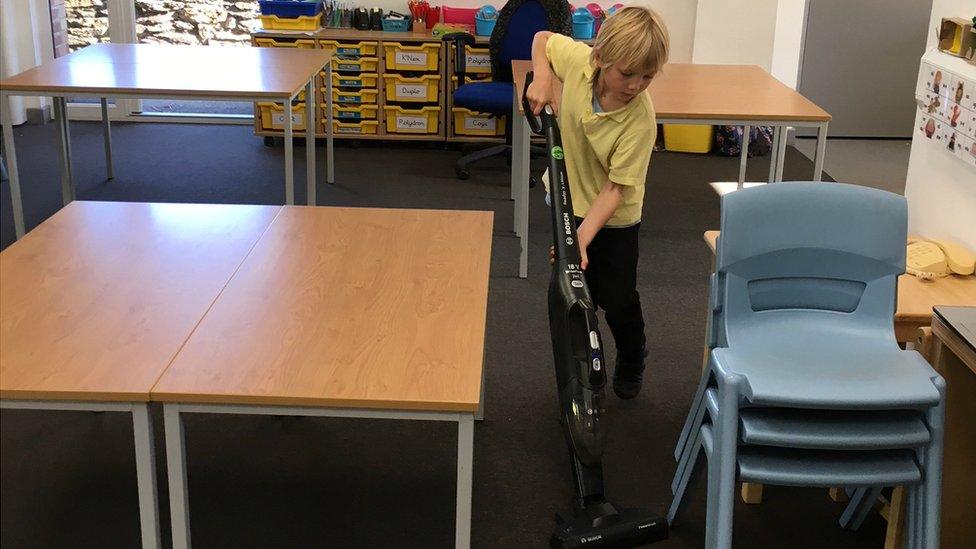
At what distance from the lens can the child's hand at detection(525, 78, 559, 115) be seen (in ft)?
8.48

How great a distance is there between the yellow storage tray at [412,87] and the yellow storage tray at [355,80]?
2.9 inches

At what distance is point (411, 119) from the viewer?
20.0ft

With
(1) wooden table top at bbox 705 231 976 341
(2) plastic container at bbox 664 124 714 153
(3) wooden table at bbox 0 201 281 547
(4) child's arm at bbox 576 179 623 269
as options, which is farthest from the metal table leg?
(2) plastic container at bbox 664 124 714 153

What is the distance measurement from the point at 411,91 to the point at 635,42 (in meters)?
3.78

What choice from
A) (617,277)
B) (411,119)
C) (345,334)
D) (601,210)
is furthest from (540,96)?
(411,119)

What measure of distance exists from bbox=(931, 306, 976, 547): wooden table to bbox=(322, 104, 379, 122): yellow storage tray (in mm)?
4283

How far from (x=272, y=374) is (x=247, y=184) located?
362 centimetres

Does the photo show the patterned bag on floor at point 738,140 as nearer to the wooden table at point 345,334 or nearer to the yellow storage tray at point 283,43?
the yellow storage tray at point 283,43

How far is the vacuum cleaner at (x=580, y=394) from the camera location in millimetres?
2240

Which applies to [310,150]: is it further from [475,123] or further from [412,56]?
[475,123]

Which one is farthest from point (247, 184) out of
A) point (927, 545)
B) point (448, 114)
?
point (927, 545)

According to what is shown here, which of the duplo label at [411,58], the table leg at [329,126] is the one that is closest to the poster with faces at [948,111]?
the table leg at [329,126]

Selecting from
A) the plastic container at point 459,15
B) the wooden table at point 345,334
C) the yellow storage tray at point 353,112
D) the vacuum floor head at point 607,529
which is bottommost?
the vacuum floor head at point 607,529

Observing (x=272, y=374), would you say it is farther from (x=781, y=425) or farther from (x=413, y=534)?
(x=781, y=425)
